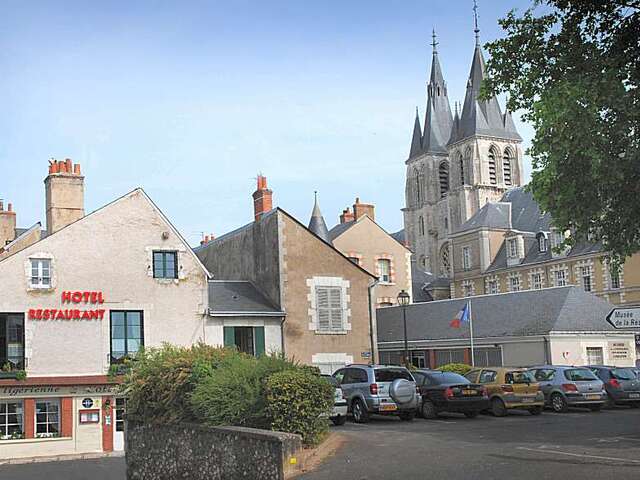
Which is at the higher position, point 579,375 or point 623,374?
point 579,375

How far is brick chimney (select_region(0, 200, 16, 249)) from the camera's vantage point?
47125mm

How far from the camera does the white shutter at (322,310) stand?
34.1 metres

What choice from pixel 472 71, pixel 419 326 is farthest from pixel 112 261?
pixel 472 71

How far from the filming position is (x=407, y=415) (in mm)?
24484

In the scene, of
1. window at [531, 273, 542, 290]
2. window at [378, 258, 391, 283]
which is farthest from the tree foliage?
window at [531, 273, 542, 290]

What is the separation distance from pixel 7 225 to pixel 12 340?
64.0 ft

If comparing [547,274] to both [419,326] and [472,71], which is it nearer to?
[419,326]

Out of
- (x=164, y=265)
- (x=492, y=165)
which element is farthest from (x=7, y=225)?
(x=492, y=165)

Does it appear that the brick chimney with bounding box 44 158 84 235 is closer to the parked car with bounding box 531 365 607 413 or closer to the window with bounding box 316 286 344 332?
the window with bounding box 316 286 344 332

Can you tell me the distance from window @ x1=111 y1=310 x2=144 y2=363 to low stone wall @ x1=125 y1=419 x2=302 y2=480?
1132 centimetres

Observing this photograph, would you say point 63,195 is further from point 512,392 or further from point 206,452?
point 206,452

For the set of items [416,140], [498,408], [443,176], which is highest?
[416,140]

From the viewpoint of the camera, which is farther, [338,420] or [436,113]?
[436,113]

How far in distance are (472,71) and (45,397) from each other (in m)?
88.1
